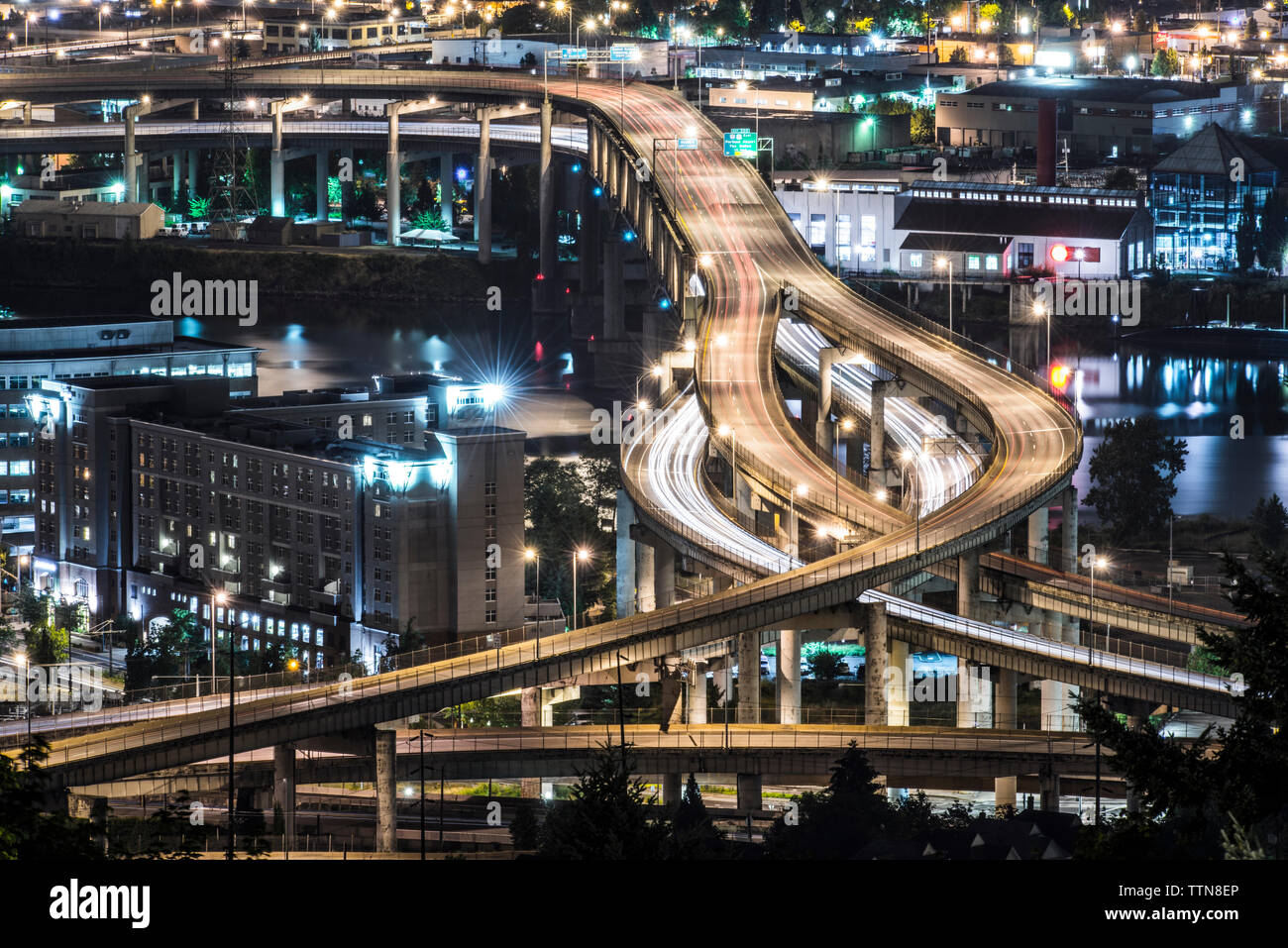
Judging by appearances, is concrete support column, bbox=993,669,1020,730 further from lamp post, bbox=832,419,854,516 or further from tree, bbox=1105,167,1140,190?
tree, bbox=1105,167,1140,190

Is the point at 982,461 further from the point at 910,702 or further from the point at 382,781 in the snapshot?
the point at 382,781

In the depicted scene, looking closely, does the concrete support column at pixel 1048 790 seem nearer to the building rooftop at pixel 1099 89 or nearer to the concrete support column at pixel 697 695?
the concrete support column at pixel 697 695

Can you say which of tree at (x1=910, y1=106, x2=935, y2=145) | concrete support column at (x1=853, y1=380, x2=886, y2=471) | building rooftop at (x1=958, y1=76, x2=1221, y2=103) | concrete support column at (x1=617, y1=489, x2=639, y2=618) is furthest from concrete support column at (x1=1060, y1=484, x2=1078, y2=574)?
tree at (x1=910, y1=106, x2=935, y2=145)

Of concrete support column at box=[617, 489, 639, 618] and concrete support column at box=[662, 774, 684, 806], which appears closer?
concrete support column at box=[662, 774, 684, 806]

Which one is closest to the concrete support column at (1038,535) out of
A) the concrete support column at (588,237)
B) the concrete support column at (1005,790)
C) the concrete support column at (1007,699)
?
the concrete support column at (1007,699)

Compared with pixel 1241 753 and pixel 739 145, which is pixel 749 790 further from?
pixel 739 145

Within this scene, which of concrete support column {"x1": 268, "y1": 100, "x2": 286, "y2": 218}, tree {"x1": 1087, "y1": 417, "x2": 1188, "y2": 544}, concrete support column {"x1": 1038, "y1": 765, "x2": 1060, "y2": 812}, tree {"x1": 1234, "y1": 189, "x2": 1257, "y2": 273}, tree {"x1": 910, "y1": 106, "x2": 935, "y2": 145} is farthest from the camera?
concrete support column {"x1": 268, "y1": 100, "x2": 286, "y2": 218}

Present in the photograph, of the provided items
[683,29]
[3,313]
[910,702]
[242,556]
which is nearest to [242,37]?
[683,29]
